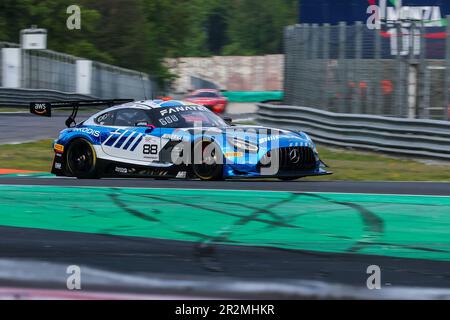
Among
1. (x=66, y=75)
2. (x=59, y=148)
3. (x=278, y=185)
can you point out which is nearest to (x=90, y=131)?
(x=59, y=148)

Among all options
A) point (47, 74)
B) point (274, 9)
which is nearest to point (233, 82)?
point (274, 9)

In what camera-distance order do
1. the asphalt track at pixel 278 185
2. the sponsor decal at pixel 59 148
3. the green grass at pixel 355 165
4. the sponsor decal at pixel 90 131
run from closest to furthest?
the asphalt track at pixel 278 185 < the sponsor decal at pixel 90 131 < the sponsor decal at pixel 59 148 < the green grass at pixel 355 165

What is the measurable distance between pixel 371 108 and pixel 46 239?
1254cm

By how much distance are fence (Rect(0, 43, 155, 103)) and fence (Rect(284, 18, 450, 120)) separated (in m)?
15.2

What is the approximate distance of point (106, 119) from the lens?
13.2 m

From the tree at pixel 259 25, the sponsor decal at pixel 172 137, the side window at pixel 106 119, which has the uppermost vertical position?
the tree at pixel 259 25

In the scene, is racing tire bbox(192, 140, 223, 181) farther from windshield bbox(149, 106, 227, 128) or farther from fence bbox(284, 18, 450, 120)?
fence bbox(284, 18, 450, 120)

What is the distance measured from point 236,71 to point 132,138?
222 ft

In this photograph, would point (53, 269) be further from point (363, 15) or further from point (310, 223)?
point (363, 15)

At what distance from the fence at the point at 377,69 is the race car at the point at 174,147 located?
5649mm

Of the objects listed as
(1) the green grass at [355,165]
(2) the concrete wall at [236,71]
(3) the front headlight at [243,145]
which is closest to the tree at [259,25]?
(2) the concrete wall at [236,71]

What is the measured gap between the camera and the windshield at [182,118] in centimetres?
1249

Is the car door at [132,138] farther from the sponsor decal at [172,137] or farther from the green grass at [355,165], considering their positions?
the green grass at [355,165]

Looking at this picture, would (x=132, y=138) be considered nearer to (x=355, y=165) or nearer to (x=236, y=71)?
(x=355, y=165)
